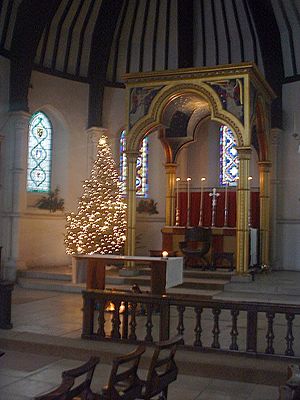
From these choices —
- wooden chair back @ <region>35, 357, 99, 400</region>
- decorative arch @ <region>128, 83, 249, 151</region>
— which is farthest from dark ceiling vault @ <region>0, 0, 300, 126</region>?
wooden chair back @ <region>35, 357, 99, 400</region>

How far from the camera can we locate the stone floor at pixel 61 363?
230 inches

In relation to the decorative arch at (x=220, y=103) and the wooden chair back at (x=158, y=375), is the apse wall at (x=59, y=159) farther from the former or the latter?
the wooden chair back at (x=158, y=375)

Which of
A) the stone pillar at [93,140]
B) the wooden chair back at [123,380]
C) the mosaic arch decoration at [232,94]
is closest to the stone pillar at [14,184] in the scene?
the stone pillar at [93,140]

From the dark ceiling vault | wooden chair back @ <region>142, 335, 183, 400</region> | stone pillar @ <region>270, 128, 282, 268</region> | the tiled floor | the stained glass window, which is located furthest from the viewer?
the stained glass window

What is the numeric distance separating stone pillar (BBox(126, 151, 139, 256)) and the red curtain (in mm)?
3748

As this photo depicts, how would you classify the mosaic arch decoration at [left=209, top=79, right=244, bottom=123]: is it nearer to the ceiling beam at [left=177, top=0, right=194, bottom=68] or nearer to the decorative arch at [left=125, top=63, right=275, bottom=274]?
the decorative arch at [left=125, top=63, right=275, bottom=274]

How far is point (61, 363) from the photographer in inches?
273

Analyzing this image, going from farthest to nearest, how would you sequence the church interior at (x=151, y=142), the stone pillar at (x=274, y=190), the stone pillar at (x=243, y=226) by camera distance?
the stone pillar at (x=274, y=190)
the church interior at (x=151, y=142)
the stone pillar at (x=243, y=226)

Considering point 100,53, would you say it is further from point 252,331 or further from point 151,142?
point 252,331

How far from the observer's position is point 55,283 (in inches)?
525

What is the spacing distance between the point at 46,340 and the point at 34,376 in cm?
129

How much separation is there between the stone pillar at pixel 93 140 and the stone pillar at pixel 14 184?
248 centimetres

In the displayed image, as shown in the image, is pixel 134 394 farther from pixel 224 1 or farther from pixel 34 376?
pixel 224 1

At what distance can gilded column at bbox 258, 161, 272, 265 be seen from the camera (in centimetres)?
1504
